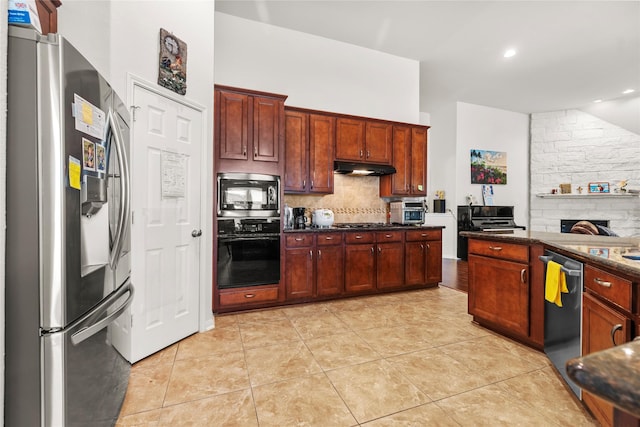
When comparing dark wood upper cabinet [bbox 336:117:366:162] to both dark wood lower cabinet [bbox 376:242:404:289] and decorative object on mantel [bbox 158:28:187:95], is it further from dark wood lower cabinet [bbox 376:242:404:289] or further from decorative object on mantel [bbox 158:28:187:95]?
decorative object on mantel [bbox 158:28:187:95]

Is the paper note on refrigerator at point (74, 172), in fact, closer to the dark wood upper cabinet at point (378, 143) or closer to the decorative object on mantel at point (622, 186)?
the dark wood upper cabinet at point (378, 143)

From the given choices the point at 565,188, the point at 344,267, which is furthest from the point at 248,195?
the point at 565,188

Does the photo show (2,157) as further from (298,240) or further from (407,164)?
(407,164)

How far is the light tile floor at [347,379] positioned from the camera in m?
1.62

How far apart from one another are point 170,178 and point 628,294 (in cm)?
290

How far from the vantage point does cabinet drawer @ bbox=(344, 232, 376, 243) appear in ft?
11.9

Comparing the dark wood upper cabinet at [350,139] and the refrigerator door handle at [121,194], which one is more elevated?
the dark wood upper cabinet at [350,139]

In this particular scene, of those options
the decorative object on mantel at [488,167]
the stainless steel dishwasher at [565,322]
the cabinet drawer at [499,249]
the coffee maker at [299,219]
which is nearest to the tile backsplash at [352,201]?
the coffee maker at [299,219]

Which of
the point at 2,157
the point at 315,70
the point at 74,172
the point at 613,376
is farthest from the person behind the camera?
the point at 315,70

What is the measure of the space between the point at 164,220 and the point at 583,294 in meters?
2.90

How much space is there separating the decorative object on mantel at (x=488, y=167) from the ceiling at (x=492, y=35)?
1.42 m

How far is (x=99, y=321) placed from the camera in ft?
4.30

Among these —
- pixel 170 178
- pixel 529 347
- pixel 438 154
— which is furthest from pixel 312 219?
pixel 438 154

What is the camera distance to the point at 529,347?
2408 millimetres
